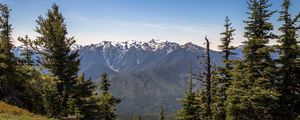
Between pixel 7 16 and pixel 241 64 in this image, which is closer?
pixel 241 64

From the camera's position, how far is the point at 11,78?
144 ft

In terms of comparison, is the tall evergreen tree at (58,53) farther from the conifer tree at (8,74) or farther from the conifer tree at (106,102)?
the conifer tree at (106,102)

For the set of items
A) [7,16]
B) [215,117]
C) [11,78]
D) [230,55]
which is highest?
[7,16]

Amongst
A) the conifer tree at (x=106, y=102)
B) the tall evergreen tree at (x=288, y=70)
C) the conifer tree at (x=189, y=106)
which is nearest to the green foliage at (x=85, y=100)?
the conifer tree at (x=106, y=102)

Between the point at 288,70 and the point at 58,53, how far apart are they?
26542 mm

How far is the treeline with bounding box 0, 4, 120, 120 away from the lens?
44.8m

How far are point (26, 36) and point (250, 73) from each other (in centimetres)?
2575

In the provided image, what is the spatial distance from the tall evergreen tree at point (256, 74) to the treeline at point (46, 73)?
62.4 ft

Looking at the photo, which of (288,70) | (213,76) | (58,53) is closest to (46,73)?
(58,53)

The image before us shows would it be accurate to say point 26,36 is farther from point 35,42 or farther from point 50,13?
point 50,13

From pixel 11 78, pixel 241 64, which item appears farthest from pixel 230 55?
pixel 11 78

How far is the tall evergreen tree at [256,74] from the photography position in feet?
126

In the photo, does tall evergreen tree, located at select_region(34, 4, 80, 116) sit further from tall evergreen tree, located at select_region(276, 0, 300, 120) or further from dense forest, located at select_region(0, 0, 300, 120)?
tall evergreen tree, located at select_region(276, 0, 300, 120)

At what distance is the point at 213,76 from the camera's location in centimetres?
4253
